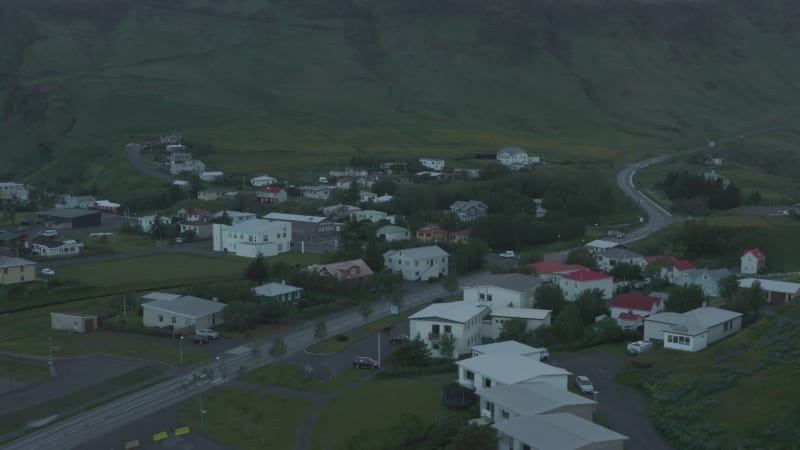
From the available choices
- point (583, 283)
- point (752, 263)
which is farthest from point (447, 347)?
point (752, 263)

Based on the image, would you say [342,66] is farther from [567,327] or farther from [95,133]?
[567,327]

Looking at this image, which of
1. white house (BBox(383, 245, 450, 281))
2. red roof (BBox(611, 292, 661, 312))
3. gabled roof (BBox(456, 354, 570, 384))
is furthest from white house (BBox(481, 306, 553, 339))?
white house (BBox(383, 245, 450, 281))

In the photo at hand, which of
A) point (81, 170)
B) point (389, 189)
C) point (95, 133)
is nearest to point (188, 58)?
point (95, 133)

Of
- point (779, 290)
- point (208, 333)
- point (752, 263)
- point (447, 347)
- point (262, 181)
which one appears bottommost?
point (208, 333)

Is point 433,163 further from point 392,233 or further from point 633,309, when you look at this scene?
point 633,309

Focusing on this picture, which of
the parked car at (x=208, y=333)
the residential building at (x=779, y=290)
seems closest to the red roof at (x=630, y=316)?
the residential building at (x=779, y=290)
